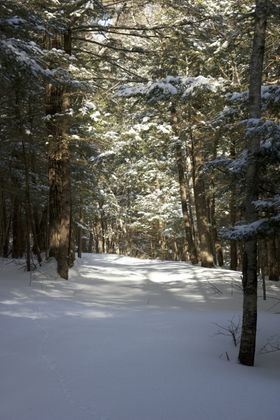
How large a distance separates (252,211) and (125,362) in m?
2.52

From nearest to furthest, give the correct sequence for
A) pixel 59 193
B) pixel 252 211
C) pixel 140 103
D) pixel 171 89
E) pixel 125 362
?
pixel 125 362
pixel 252 211
pixel 171 89
pixel 140 103
pixel 59 193

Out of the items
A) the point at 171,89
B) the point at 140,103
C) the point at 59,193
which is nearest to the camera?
the point at 171,89

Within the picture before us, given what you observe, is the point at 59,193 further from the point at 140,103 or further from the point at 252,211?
the point at 252,211

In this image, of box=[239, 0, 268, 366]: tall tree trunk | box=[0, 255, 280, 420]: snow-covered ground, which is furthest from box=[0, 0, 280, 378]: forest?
box=[0, 255, 280, 420]: snow-covered ground

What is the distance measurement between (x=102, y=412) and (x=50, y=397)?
55cm

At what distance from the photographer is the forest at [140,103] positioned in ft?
19.7

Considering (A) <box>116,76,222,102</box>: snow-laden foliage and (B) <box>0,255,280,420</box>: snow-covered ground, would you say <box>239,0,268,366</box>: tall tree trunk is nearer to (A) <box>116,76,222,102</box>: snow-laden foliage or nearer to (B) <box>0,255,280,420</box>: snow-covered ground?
(B) <box>0,255,280,420</box>: snow-covered ground

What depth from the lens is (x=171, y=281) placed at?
13430 mm

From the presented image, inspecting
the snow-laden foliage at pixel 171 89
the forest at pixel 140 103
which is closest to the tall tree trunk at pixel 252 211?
the forest at pixel 140 103

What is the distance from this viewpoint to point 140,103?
11.9m

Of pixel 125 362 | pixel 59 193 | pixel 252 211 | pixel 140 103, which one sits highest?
pixel 140 103

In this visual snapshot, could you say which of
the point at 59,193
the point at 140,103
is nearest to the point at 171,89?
the point at 140,103

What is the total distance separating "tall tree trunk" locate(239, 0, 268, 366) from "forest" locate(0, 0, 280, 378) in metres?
0.01

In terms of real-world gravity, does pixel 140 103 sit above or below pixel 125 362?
above
